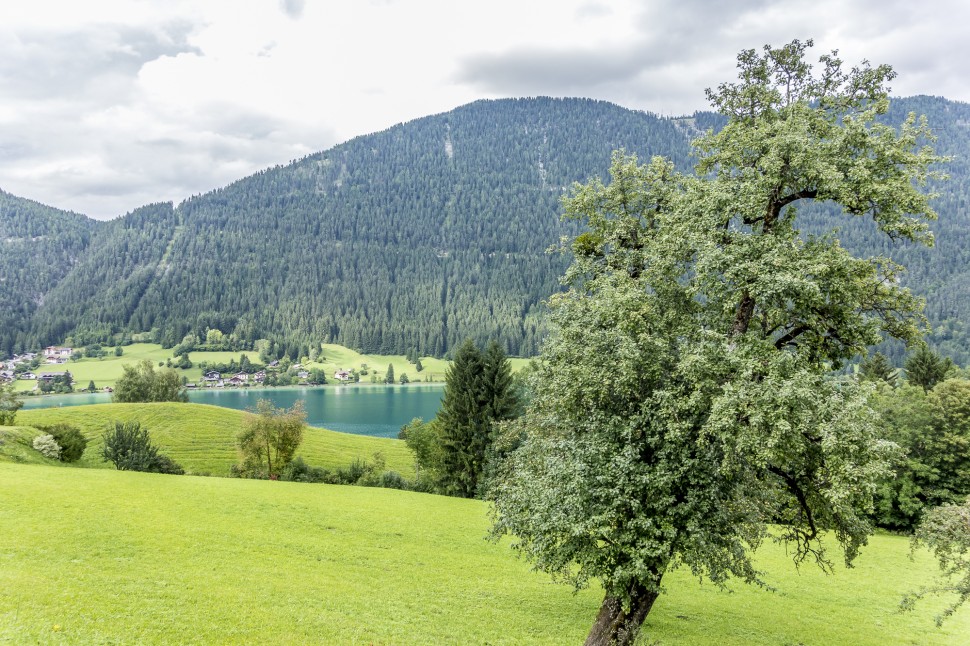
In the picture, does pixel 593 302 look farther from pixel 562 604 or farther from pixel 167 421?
pixel 167 421

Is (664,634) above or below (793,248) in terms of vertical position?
below

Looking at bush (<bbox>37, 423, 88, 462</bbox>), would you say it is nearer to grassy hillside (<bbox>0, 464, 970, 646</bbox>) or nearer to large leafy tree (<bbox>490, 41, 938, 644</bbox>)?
grassy hillside (<bbox>0, 464, 970, 646</bbox>)

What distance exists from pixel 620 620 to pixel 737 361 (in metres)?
9.20

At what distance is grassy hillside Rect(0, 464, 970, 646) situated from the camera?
1566 centimetres

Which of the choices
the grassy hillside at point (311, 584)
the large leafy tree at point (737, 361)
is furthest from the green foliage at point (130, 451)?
the large leafy tree at point (737, 361)

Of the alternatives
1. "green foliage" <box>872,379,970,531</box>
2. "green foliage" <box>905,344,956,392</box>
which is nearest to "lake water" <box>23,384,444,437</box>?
"green foliage" <box>872,379,970,531</box>

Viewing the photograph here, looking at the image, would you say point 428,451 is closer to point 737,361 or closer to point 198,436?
point 198,436

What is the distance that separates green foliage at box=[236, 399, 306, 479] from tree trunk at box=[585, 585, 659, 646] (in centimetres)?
4271

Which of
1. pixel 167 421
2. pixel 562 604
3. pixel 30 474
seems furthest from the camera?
pixel 167 421

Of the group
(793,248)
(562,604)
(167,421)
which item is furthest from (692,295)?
(167,421)

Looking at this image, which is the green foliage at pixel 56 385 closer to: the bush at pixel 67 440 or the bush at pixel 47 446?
the bush at pixel 67 440

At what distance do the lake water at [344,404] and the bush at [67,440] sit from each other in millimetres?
61855

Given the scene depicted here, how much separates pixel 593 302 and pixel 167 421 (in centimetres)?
8109

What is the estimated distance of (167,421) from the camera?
78125 millimetres
